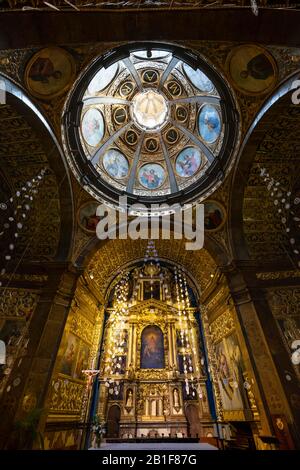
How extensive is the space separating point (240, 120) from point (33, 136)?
7.70 m

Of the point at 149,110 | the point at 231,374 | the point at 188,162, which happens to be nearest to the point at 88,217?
the point at 188,162

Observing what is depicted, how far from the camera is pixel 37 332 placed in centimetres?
785

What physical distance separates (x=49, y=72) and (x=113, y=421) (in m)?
14.2

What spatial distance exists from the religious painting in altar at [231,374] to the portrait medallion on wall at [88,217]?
310 inches

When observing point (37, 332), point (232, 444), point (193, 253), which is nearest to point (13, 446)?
point (37, 332)

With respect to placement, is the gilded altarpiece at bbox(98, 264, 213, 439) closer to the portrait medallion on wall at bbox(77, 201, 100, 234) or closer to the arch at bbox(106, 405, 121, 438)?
the arch at bbox(106, 405, 121, 438)

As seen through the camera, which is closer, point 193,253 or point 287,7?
point 287,7

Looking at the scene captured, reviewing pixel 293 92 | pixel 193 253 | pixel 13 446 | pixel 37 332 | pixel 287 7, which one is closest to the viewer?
pixel 287 7

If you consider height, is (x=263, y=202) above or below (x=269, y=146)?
below

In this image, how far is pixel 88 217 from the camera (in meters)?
10.9

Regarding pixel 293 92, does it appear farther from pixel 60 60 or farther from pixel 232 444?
pixel 232 444

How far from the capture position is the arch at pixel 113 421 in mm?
10219

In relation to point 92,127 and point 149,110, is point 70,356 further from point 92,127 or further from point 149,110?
point 149,110

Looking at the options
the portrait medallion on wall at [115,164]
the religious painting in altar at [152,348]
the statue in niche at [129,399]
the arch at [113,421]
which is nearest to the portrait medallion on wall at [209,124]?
the portrait medallion on wall at [115,164]
